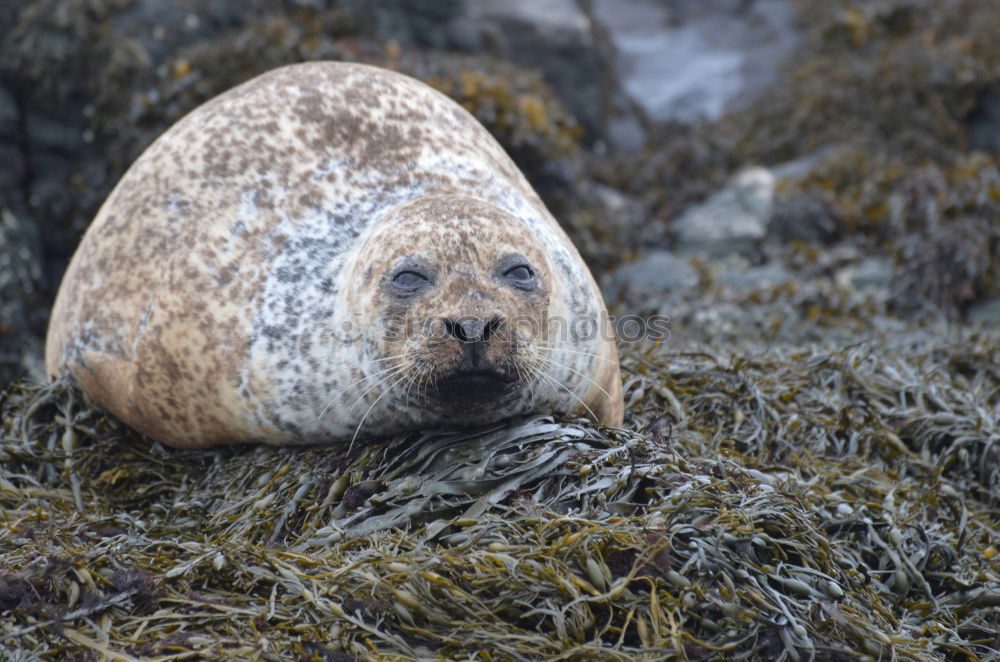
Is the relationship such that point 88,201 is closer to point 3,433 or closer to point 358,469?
point 3,433

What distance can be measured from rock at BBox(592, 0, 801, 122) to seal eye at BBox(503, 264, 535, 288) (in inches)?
387

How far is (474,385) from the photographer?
356cm

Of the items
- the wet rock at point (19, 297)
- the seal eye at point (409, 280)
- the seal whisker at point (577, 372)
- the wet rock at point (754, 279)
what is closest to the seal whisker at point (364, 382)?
the seal eye at point (409, 280)

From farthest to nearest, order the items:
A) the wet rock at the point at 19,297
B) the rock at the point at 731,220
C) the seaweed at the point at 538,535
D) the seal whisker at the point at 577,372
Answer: the rock at the point at 731,220
the wet rock at the point at 19,297
the seal whisker at the point at 577,372
the seaweed at the point at 538,535

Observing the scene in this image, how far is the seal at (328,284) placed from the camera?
12.1 ft

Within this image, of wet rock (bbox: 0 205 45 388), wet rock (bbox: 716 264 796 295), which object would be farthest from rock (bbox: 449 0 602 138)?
wet rock (bbox: 0 205 45 388)

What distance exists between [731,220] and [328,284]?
217 inches

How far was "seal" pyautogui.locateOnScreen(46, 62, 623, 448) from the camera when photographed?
3.69 metres

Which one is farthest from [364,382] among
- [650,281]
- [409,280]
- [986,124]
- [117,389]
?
[986,124]

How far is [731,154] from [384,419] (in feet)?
24.8

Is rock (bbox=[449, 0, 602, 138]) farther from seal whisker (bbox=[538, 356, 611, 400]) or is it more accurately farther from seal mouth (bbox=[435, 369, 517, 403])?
seal mouth (bbox=[435, 369, 517, 403])

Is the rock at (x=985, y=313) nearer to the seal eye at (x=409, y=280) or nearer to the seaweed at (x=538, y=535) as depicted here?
the seaweed at (x=538, y=535)

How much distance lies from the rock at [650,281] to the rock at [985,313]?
169cm

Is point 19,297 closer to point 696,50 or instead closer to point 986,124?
point 986,124
